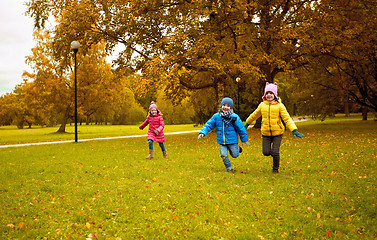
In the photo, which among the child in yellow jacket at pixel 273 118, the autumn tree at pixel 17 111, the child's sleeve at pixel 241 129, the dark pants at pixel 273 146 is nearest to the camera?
the child in yellow jacket at pixel 273 118

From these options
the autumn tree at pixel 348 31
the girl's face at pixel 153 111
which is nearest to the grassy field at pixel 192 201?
the girl's face at pixel 153 111

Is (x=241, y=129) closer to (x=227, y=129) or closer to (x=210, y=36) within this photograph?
(x=227, y=129)

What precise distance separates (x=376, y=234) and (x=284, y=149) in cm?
837

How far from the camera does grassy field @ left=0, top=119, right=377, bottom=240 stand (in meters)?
4.32

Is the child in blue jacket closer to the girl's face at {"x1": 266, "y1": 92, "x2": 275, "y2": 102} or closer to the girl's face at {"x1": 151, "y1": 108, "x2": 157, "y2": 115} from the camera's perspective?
the girl's face at {"x1": 266, "y1": 92, "x2": 275, "y2": 102}

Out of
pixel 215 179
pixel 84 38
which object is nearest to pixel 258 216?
pixel 215 179

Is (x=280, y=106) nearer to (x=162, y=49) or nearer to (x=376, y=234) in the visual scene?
(x=376, y=234)

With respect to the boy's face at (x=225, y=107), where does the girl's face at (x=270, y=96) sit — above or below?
above

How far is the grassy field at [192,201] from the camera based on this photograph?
14.2 ft

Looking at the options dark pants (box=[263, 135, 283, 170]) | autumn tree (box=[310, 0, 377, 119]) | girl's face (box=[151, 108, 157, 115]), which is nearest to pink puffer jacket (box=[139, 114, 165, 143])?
girl's face (box=[151, 108, 157, 115])

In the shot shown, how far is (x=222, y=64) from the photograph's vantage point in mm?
16594

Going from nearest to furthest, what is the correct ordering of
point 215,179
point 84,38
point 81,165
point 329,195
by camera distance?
1. point 329,195
2. point 215,179
3. point 81,165
4. point 84,38

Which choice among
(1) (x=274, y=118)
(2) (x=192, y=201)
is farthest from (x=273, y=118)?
(2) (x=192, y=201)

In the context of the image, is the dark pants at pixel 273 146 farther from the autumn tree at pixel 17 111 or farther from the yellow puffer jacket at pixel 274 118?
the autumn tree at pixel 17 111
